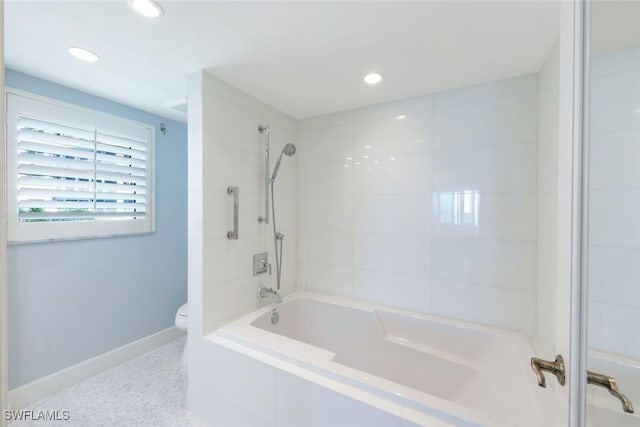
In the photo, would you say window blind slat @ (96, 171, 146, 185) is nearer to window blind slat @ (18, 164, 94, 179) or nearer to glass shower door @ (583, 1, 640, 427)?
window blind slat @ (18, 164, 94, 179)

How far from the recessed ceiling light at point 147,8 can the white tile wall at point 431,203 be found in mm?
1417

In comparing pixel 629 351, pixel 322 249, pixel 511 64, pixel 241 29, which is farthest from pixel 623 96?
pixel 322 249

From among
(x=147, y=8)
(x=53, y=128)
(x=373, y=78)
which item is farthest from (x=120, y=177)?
(x=373, y=78)

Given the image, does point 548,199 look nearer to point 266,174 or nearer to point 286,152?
→ point 286,152

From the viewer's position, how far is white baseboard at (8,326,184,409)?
67.6 inches

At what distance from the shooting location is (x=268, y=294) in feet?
6.88

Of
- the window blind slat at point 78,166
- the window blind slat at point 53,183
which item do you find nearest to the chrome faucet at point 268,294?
the window blind slat at point 78,166

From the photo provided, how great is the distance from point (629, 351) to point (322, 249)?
71.6 inches

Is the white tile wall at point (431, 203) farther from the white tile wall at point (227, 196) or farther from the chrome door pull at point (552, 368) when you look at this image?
the chrome door pull at point (552, 368)

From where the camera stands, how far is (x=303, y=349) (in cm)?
144

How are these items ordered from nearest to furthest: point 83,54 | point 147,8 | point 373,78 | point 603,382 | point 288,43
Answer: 1. point 603,382
2. point 147,8
3. point 288,43
4. point 83,54
5. point 373,78

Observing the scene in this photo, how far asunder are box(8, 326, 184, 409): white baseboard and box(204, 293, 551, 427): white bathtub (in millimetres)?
1226

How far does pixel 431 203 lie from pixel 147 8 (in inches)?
74.2

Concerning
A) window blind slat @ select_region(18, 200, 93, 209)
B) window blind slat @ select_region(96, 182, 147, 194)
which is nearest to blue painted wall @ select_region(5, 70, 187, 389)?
window blind slat @ select_region(96, 182, 147, 194)
